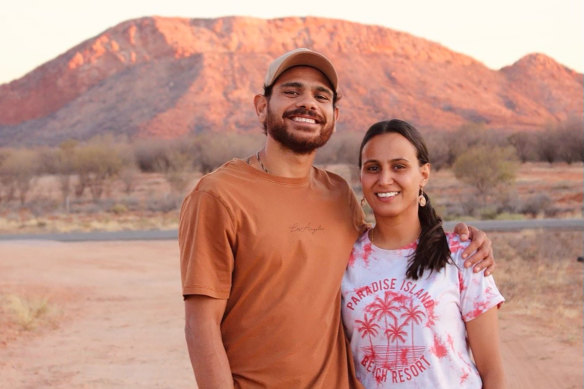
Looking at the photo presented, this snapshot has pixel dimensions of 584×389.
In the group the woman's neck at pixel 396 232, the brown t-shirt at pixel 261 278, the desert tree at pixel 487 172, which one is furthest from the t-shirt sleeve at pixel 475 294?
the desert tree at pixel 487 172

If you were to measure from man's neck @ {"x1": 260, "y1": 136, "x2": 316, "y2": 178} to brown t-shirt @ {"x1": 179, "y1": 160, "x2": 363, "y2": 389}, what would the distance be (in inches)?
7.6

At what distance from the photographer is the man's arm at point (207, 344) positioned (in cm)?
278

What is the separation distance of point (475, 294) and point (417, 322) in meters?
0.27

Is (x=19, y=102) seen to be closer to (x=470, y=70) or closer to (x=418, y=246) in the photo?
(x=470, y=70)

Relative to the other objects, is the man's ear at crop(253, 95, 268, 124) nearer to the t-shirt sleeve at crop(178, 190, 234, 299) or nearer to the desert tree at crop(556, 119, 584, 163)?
the t-shirt sleeve at crop(178, 190, 234, 299)

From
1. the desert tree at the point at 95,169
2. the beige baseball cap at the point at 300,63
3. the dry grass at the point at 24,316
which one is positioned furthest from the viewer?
the desert tree at the point at 95,169

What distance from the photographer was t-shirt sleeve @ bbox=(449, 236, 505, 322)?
9.67 feet

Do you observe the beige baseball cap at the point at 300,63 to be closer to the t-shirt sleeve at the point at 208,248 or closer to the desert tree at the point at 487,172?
the t-shirt sleeve at the point at 208,248

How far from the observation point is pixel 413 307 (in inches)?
116

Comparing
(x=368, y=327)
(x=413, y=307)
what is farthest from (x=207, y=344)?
(x=413, y=307)

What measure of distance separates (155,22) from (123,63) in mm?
9283

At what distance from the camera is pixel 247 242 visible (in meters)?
2.85

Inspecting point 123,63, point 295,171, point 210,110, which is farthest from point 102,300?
point 123,63

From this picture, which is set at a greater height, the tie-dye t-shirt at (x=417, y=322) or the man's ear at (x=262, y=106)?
the man's ear at (x=262, y=106)
